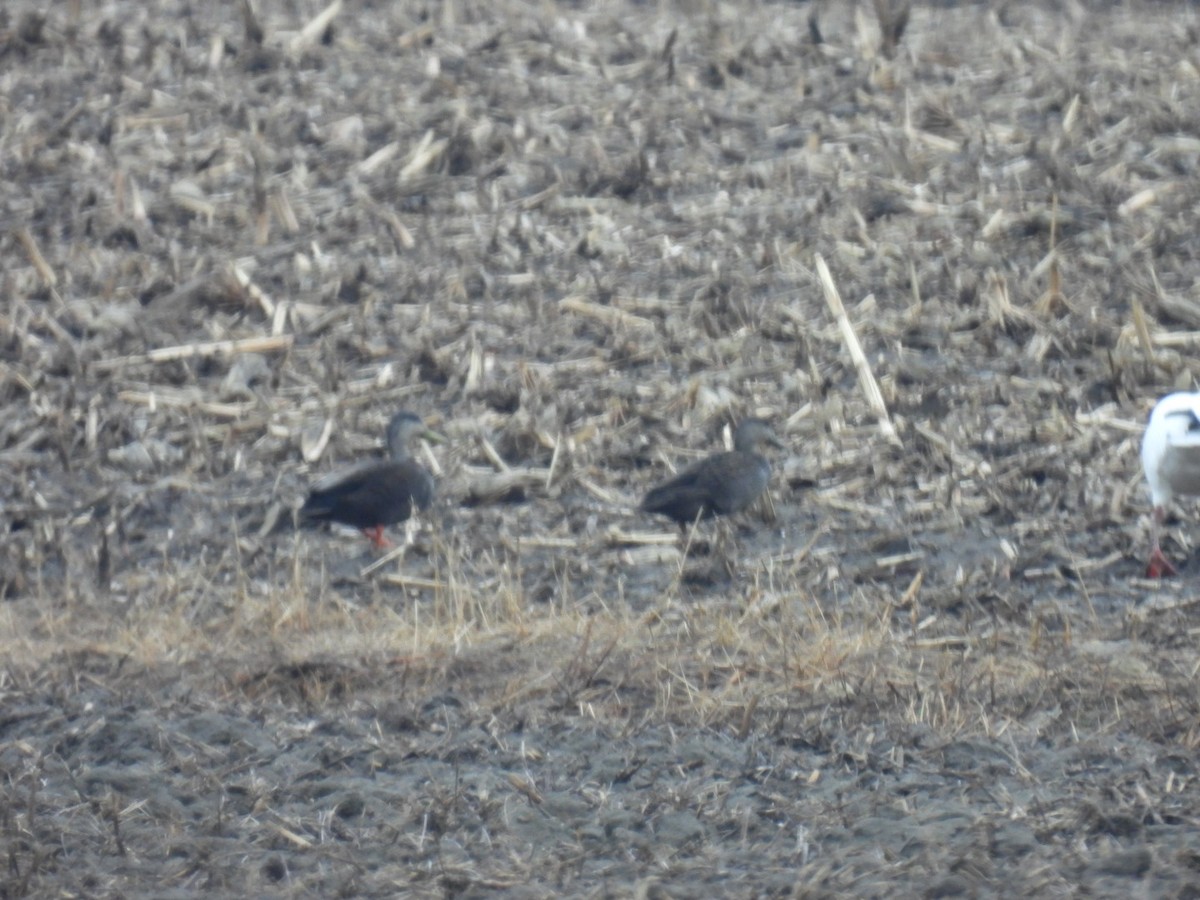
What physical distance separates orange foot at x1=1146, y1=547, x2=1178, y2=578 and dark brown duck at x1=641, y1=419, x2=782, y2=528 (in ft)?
6.13

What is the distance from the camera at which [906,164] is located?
12.8 m

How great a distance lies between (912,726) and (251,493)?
4848 mm

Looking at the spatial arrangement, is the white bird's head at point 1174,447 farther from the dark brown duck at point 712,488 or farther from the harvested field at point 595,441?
the dark brown duck at point 712,488

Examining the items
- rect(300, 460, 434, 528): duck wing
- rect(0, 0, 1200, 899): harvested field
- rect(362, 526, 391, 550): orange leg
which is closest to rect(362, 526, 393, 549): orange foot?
rect(362, 526, 391, 550): orange leg

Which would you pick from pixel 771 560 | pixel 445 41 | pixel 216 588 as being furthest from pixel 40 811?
pixel 445 41

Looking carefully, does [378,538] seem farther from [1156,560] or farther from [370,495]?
[1156,560]

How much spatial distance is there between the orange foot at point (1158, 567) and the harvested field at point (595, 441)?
110 mm

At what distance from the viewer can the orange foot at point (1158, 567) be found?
8.45 meters

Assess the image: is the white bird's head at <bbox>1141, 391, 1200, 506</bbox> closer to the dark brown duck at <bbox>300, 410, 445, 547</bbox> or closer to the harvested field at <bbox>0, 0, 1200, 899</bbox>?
the harvested field at <bbox>0, 0, 1200, 899</bbox>

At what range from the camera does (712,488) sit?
875 cm

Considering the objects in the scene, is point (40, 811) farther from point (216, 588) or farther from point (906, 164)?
point (906, 164)

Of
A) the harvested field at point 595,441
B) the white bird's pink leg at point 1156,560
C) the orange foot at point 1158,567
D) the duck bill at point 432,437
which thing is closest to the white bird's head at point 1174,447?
the white bird's pink leg at point 1156,560

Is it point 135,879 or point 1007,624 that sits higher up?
point 135,879

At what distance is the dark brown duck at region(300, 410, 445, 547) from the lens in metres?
8.86
